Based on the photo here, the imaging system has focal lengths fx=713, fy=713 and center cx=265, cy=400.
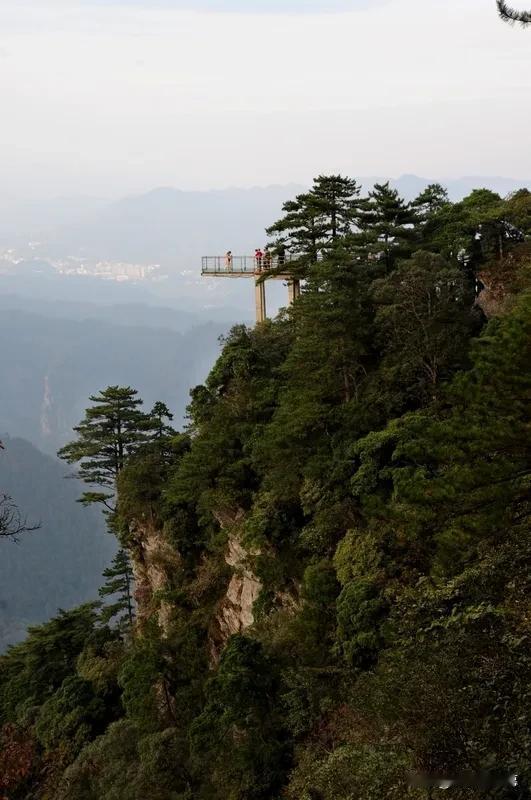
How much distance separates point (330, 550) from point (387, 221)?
1223 cm

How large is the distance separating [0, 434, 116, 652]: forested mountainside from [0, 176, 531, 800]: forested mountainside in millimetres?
96047

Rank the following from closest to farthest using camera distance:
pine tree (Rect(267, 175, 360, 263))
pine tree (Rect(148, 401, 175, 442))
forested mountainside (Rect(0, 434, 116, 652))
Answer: pine tree (Rect(267, 175, 360, 263)) → pine tree (Rect(148, 401, 175, 442)) → forested mountainside (Rect(0, 434, 116, 652))

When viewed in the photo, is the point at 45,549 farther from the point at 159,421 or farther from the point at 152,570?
the point at 152,570

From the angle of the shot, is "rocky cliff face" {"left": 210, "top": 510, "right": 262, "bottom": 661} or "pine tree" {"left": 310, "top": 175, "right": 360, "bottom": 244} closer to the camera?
"rocky cliff face" {"left": 210, "top": 510, "right": 262, "bottom": 661}

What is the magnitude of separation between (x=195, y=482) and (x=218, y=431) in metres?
1.58

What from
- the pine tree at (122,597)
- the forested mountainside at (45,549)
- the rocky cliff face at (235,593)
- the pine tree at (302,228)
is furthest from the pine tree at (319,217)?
the forested mountainside at (45,549)

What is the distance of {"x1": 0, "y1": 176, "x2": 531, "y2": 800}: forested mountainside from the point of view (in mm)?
8438

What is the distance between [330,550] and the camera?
15.7 metres

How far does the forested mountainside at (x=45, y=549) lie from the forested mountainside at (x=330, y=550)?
315ft

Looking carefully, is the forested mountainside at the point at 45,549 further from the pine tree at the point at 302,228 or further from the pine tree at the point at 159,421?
the pine tree at the point at 302,228

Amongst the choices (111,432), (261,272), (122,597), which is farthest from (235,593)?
(261,272)

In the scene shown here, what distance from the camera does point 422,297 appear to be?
1727cm

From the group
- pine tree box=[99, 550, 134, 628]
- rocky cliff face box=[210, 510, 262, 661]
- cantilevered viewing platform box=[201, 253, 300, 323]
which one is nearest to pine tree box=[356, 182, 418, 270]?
cantilevered viewing platform box=[201, 253, 300, 323]

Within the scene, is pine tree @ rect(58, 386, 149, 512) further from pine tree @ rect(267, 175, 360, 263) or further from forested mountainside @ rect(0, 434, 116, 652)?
forested mountainside @ rect(0, 434, 116, 652)
